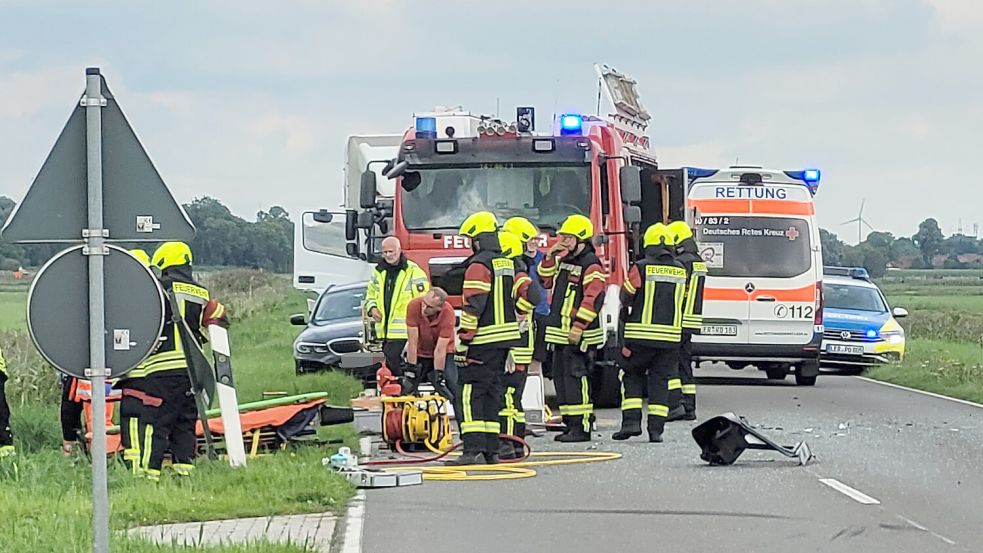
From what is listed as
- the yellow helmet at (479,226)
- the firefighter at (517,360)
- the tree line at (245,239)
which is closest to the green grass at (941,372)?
the firefighter at (517,360)

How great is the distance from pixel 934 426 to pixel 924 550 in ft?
24.4

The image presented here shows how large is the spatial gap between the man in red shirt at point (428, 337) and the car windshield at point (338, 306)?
793 centimetres

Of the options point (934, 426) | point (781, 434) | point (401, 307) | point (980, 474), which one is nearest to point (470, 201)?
point (401, 307)

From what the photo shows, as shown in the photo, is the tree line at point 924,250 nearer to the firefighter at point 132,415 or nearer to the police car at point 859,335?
the police car at point 859,335

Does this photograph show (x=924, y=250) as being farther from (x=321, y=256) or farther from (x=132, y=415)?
(x=132, y=415)

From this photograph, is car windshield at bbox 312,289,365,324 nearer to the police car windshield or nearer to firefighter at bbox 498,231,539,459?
the police car windshield

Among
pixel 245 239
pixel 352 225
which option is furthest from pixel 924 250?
pixel 352 225

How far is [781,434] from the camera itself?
14.5 m

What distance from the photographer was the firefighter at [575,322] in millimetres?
13641

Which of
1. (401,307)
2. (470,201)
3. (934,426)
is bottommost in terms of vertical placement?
(934,426)

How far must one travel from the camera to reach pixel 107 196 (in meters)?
6.84

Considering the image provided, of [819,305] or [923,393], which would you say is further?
[819,305]

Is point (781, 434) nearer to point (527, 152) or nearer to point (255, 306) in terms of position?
point (527, 152)

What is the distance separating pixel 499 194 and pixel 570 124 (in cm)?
108
